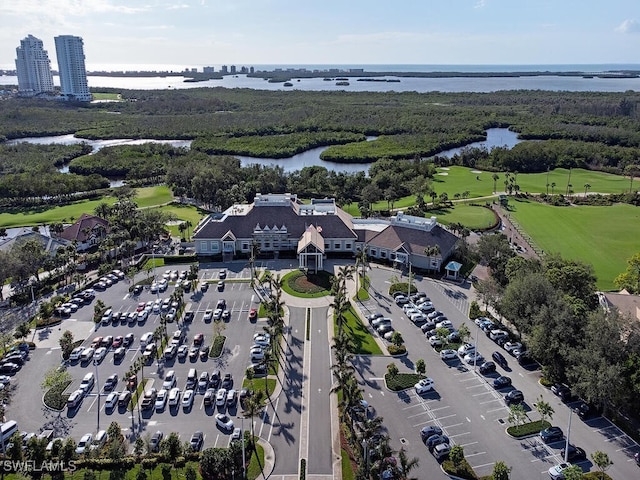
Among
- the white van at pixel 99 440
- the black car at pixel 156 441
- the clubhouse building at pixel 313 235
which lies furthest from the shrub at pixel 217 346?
the clubhouse building at pixel 313 235

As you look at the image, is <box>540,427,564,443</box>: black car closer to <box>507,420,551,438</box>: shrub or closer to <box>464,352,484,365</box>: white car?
<box>507,420,551,438</box>: shrub

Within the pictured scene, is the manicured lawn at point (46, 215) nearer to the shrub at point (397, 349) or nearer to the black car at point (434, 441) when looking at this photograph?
the shrub at point (397, 349)

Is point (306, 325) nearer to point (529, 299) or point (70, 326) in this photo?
point (529, 299)

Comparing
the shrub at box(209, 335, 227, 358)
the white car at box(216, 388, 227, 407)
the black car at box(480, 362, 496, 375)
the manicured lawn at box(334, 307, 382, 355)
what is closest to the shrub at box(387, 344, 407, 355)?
the manicured lawn at box(334, 307, 382, 355)

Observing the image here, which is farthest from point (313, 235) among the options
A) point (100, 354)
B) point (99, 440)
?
point (99, 440)

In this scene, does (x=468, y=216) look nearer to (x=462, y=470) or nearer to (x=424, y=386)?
(x=424, y=386)
